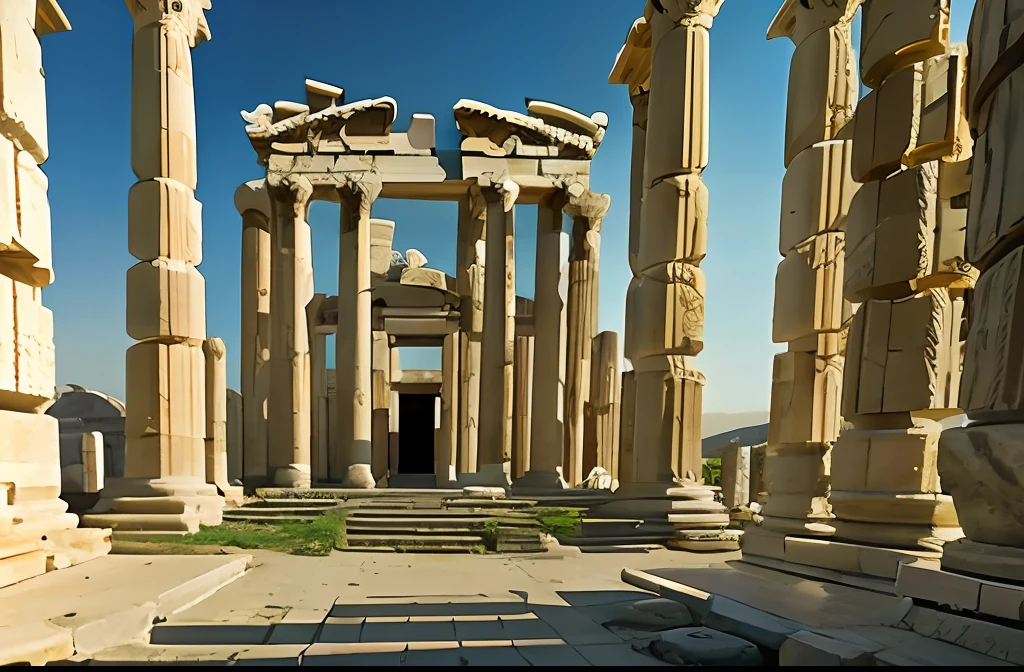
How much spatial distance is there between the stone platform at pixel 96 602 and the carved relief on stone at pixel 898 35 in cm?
638

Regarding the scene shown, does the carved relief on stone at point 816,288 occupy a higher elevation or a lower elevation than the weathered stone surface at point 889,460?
higher

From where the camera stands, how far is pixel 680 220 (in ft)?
25.2

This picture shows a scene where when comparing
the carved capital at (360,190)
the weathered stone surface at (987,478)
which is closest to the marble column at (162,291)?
the carved capital at (360,190)

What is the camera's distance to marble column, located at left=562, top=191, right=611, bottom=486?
50.1 feet

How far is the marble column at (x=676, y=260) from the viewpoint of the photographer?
25.2 feet

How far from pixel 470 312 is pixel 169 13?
368 inches

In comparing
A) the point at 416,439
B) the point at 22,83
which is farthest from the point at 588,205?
the point at 416,439

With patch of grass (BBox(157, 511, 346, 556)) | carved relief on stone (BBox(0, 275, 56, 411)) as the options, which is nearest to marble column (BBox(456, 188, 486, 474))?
patch of grass (BBox(157, 511, 346, 556))

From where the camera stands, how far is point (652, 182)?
26.1 ft

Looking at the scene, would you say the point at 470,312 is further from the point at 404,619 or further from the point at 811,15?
the point at 404,619

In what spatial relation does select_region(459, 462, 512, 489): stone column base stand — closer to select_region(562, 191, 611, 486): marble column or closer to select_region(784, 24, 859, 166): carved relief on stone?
select_region(562, 191, 611, 486): marble column

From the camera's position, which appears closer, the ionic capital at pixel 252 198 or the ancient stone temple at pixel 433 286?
the ancient stone temple at pixel 433 286

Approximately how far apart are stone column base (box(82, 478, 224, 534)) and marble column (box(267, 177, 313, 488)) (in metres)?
5.35

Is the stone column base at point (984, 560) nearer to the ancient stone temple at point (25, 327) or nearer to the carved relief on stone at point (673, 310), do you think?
the carved relief on stone at point (673, 310)
